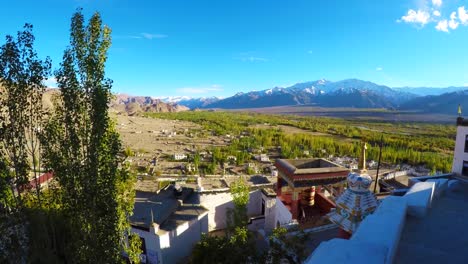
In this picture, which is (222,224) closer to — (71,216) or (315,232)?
(315,232)

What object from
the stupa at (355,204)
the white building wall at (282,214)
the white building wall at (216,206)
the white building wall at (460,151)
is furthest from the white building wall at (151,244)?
the white building wall at (460,151)

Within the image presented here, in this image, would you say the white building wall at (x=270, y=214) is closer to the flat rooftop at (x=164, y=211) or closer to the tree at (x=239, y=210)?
the tree at (x=239, y=210)

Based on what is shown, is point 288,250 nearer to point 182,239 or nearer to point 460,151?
point 460,151

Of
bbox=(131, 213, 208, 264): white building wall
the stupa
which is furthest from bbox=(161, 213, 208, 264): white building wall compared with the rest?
the stupa

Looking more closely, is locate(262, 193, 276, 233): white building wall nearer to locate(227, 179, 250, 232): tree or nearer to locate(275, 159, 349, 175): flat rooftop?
locate(227, 179, 250, 232): tree

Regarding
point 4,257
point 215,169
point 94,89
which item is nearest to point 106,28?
point 94,89

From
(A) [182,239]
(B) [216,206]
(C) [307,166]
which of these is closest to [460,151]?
(C) [307,166]
